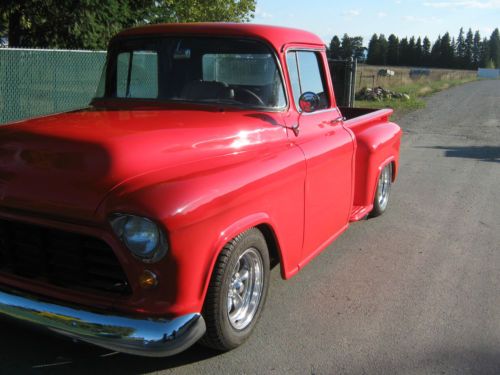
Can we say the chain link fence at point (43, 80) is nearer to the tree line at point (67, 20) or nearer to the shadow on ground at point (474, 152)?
the tree line at point (67, 20)

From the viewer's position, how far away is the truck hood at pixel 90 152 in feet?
8.28

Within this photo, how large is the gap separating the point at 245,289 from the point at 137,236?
0.99 metres

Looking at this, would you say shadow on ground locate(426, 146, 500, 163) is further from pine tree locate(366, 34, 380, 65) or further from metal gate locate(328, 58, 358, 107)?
pine tree locate(366, 34, 380, 65)

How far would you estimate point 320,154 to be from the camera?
147 inches

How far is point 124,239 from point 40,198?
500 mm

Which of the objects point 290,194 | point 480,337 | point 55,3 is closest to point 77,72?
point 55,3

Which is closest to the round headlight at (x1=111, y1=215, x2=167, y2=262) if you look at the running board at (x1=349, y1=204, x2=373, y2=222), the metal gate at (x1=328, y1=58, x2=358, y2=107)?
the running board at (x1=349, y1=204, x2=373, y2=222)

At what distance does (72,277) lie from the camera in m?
2.66

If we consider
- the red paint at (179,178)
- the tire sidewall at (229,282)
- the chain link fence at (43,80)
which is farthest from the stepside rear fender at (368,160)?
the chain link fence at (43,80)

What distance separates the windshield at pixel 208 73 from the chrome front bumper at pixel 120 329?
1.74 m

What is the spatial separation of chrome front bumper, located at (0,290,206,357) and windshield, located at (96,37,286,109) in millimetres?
1737

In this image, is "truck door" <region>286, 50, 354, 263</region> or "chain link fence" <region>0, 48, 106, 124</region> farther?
"chain link fence" <region>0, 48, 106, 124</region>

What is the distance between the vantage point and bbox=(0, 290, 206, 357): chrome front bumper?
238 cm

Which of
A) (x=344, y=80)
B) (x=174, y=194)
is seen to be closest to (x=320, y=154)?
(x=174, y=194)
